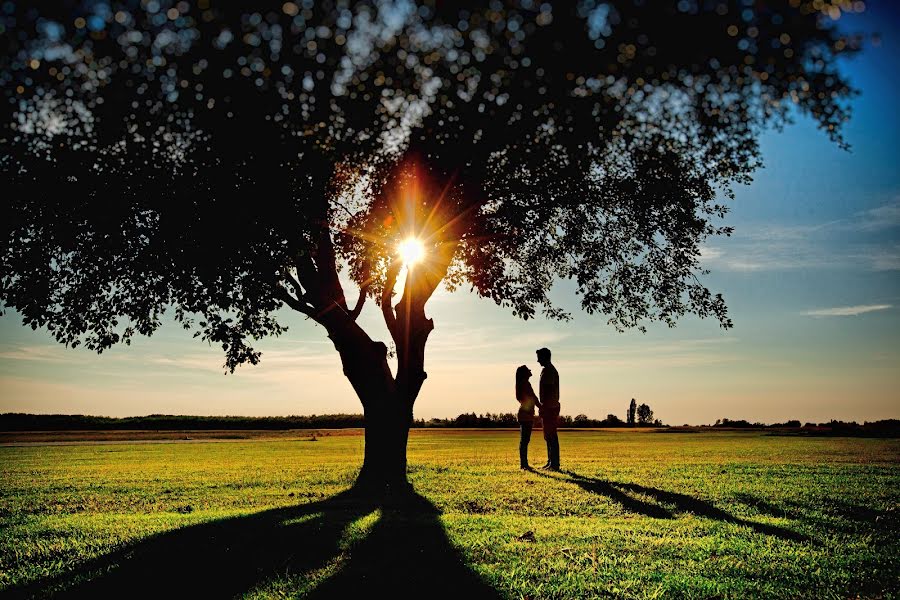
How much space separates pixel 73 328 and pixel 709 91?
1602 cm

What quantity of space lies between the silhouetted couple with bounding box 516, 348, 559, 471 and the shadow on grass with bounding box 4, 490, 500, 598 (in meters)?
8.33

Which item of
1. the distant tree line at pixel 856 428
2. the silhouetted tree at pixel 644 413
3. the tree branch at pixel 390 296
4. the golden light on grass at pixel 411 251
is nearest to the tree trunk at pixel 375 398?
the tree branch at pixel 390 296

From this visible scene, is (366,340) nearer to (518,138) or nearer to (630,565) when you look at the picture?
→ (518,138)

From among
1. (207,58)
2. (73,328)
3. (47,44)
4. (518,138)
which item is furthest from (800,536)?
(73,328)

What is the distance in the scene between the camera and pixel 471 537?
27.6ft

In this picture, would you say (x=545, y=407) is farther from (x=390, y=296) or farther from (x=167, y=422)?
(x=167, y=422)

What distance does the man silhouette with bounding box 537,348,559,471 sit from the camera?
57.5 ft

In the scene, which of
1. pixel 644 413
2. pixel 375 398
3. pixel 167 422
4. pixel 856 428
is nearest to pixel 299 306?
pixel 375 398

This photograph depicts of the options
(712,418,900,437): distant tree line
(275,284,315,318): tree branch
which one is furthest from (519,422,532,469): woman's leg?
(712,418,900,437): distant tree line

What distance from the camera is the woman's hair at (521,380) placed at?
18.5 metres

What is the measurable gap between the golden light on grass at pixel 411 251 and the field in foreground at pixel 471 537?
5.75 meters

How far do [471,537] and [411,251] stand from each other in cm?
964

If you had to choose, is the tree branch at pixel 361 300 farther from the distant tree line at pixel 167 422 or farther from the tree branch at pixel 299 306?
the distant tree line at pixel 167 422

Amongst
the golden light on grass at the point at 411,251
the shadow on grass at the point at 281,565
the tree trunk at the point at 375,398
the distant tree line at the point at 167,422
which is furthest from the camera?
the distant tree line at the point at 167,422
